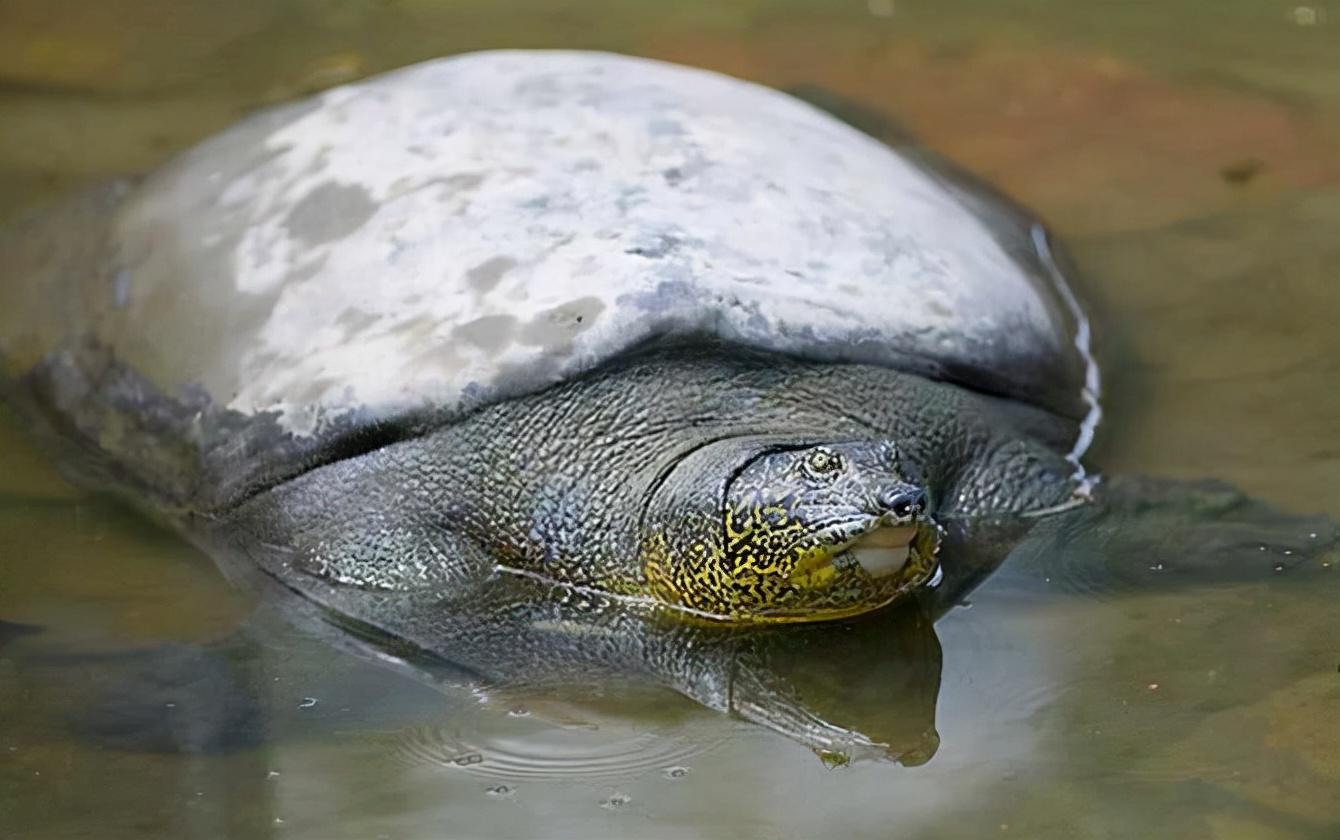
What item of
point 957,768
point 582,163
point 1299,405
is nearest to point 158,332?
point 582,163

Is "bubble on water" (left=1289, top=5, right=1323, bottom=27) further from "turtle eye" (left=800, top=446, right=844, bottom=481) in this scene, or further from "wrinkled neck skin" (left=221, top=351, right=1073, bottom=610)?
"turtle eye" (left=800, top=446, right=844, bottom=481)

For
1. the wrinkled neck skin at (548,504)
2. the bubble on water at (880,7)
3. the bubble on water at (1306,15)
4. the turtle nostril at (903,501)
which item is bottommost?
the wrinkled neck skin at (548,504)

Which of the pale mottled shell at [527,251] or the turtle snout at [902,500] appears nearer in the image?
the turtle snout at [902,500]

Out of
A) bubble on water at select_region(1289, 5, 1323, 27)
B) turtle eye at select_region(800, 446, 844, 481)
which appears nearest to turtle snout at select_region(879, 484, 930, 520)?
turtle eye at select_region(800, 446, 844, 481)

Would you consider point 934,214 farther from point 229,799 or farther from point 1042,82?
point 229,799

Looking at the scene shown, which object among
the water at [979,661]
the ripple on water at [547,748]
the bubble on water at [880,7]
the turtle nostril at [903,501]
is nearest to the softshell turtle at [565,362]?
the turtle nostril at [903,501]

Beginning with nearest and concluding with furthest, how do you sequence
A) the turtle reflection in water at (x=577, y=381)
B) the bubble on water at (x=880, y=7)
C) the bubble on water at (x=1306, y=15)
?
the turtle reflection in water at (x=577, y=381), the bubble on water at (x=1306, y=15), the bubble on water at (x=880, y=7)

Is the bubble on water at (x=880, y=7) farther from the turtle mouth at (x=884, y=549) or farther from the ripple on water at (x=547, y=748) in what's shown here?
the ripple on water at (x=547, y=748)
